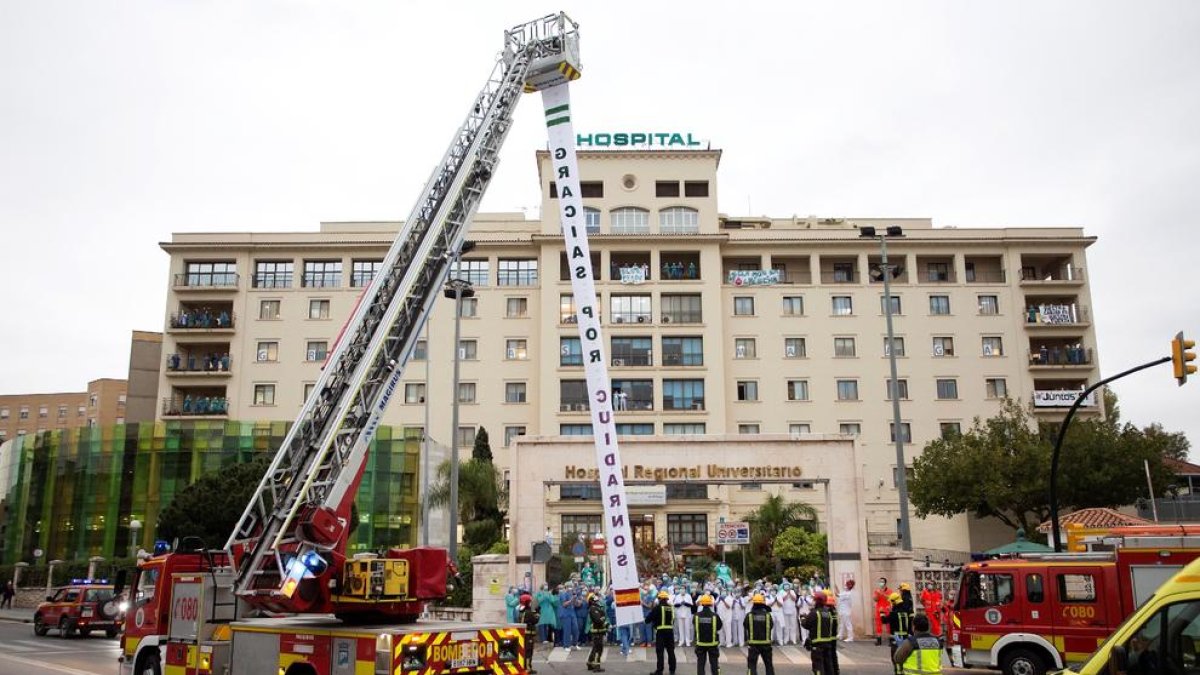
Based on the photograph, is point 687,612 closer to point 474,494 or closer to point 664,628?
point 664,628

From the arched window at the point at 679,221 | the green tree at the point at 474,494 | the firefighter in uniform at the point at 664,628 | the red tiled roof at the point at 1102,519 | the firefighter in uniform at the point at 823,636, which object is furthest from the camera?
the arched window at the point at 679,221

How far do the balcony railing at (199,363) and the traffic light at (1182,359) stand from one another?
57996mm

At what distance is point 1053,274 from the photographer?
67.1 metres

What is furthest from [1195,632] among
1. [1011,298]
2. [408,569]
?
[1011,298]

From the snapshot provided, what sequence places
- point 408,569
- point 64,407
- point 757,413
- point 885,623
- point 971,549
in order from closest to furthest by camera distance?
1. point 408,569
2. point 885,623
3. point 971,549
4. point 757,413
5. point 64,407

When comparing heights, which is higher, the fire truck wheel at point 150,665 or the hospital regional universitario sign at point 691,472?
the hospital regional universitario sign at point 691,472

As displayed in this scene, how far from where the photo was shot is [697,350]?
62.5 m

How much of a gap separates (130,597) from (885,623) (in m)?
16.6

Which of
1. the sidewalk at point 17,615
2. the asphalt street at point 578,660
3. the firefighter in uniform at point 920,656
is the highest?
the firefighter in uniform at point 920,656

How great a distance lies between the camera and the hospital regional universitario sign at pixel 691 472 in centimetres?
2831

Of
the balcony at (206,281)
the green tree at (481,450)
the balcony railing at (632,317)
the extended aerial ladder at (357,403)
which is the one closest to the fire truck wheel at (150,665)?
the extended aerial ladder at (357,403)

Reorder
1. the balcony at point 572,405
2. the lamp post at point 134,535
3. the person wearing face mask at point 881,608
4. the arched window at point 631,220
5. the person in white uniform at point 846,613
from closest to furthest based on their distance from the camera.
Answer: the person wearing face mask at point 881,608 → the person in white uniform at point 846,613 → the lamp post at point 134,535 → the balcony at point 572,405 → the arched window at point 631,220

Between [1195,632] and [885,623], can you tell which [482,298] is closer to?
[885,623]

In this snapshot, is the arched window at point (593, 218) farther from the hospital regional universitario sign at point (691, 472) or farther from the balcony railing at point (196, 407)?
the hospital regional universitario sign at point (691, 472)
